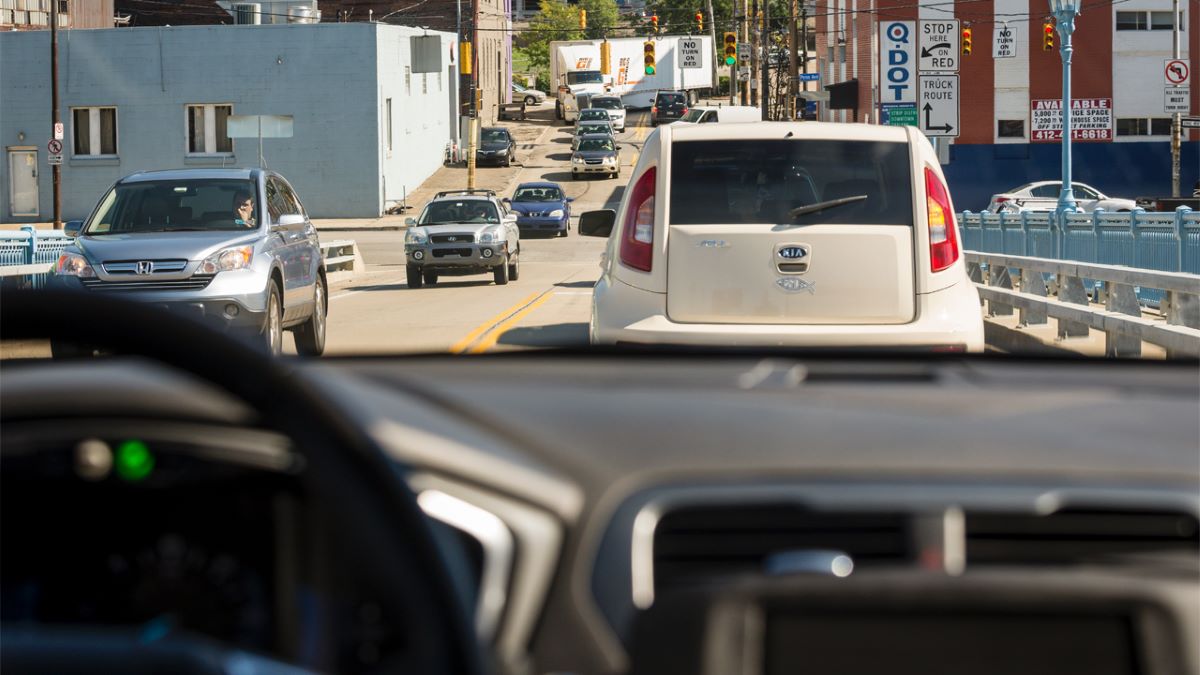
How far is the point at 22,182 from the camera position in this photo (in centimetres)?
5562

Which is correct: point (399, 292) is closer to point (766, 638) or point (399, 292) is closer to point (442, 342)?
point (442, 342)

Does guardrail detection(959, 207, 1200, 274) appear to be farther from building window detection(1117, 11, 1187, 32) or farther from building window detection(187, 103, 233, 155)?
building window detection(187, 103, 233, 155)

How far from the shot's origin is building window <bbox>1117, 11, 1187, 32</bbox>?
53625mm

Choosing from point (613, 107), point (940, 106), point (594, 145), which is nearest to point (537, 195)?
point (594, 145)

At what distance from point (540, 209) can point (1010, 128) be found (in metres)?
18.5

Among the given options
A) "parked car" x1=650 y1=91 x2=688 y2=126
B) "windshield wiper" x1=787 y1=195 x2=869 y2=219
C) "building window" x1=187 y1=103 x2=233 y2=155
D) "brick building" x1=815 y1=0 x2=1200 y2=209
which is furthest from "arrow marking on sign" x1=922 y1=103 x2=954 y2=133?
"parked car" x1=650 y1=91 x2=688 y2=126

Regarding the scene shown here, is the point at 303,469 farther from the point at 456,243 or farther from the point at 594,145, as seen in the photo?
the point at 594,145

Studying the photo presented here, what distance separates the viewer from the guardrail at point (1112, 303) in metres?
11.7

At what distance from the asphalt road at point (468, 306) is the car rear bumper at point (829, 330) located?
65 centimetres

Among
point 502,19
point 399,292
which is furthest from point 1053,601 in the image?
point 502,19

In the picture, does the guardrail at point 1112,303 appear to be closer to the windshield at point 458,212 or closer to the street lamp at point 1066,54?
the street lamp at point 1066,54

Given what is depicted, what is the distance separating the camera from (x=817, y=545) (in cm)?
242

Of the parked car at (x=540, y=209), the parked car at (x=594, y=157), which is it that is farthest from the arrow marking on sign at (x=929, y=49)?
the parked car at (x=594, y=157)

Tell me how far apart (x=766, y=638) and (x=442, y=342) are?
545 inches
